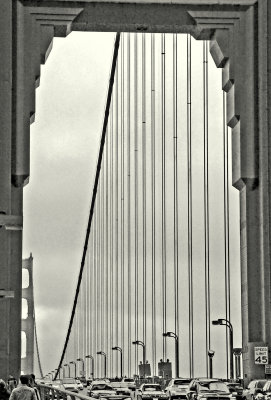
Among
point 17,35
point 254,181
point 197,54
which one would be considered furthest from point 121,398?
point 197,54

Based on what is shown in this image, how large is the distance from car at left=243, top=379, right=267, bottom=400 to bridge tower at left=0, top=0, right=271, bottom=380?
1.61 ft

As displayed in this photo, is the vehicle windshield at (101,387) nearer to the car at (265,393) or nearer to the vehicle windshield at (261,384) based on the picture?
the vehicle windshield at (261,384)

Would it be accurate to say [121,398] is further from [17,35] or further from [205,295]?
[205,295]

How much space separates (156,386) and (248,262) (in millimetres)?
13076

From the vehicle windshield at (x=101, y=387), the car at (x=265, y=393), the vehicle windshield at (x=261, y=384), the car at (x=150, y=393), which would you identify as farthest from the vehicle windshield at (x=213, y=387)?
the vehicle windshield at (x=101, y=387)

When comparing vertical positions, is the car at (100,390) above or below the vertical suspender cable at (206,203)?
below

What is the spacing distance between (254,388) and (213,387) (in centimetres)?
360

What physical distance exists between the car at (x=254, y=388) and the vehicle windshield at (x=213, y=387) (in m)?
1.29

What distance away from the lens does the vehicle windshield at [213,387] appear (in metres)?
40.4

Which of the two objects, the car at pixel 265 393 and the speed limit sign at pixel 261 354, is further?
the speed limit sign at pixel 261 354

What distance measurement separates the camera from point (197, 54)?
207 ft

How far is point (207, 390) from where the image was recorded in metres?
40.0

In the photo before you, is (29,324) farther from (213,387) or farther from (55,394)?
(55,394)

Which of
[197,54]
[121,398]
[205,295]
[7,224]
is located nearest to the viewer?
[7,224]
